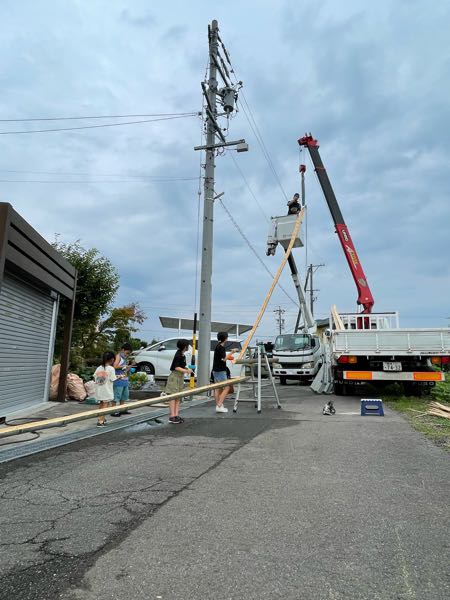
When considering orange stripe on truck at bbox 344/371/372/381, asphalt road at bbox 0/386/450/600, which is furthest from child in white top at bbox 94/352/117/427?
orange stripe on truck at bbox 344/371/372/381

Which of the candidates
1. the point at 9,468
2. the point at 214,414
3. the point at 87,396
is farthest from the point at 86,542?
the point at 87,396

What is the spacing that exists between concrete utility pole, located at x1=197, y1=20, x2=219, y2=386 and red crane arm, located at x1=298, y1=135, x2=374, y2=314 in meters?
4.75

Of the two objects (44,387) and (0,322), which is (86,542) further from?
(44,387)

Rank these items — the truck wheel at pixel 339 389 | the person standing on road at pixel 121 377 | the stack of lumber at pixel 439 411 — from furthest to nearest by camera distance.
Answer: the truck wheel at pixel 339 389 → the person standing on road at pixel 121 377 → the stack of lumber at pixel 439 411

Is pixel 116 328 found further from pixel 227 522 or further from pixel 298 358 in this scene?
pixel 227 522

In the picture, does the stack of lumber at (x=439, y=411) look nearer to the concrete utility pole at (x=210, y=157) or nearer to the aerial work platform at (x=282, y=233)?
the concrete utility pole at (x=210, y=157)

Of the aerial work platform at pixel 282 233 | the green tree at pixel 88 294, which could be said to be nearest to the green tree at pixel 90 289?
the green tree at pixel 88 294

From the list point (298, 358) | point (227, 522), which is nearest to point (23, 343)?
point (227, 522)

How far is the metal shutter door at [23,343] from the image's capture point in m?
8.59

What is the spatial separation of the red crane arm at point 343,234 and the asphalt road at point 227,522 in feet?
33.8

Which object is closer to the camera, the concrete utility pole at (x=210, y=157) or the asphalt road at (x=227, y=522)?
the asphalt road at (x=227, y=522)

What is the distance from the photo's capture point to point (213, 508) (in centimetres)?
350

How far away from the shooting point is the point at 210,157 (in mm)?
14609

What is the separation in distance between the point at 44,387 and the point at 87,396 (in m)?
1.19
